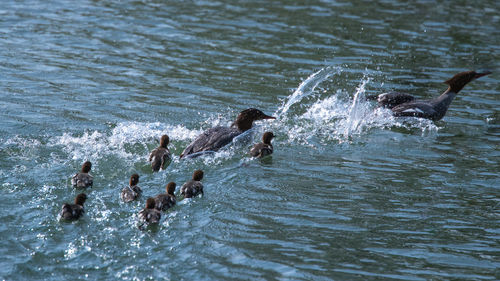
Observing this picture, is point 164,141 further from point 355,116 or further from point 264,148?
point 355,116

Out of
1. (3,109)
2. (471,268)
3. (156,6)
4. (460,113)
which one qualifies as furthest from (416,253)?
(156,6)

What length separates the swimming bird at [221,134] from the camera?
9.33 metres

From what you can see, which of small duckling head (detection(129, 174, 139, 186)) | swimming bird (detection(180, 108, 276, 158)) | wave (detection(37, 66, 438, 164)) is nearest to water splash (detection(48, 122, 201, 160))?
wave (detection(37, 66, 438, 164))

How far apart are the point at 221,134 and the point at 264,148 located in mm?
725

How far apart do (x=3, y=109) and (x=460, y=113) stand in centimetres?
742

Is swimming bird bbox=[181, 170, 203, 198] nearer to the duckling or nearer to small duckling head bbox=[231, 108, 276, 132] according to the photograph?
the duckling

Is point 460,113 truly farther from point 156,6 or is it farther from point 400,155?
point 156,6

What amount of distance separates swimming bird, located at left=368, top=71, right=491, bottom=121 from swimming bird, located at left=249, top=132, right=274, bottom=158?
2.70m

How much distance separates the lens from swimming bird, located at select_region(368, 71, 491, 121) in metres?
11.3

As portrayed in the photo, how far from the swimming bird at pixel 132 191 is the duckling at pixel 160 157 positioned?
2.66ft

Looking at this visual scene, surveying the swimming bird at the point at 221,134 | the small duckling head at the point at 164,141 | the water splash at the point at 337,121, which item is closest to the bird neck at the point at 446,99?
the water splash at the point at 337,121

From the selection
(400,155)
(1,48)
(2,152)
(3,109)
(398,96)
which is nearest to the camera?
(2,152)

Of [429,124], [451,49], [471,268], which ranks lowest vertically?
[471,268]

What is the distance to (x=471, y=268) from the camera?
6535 millimetres
